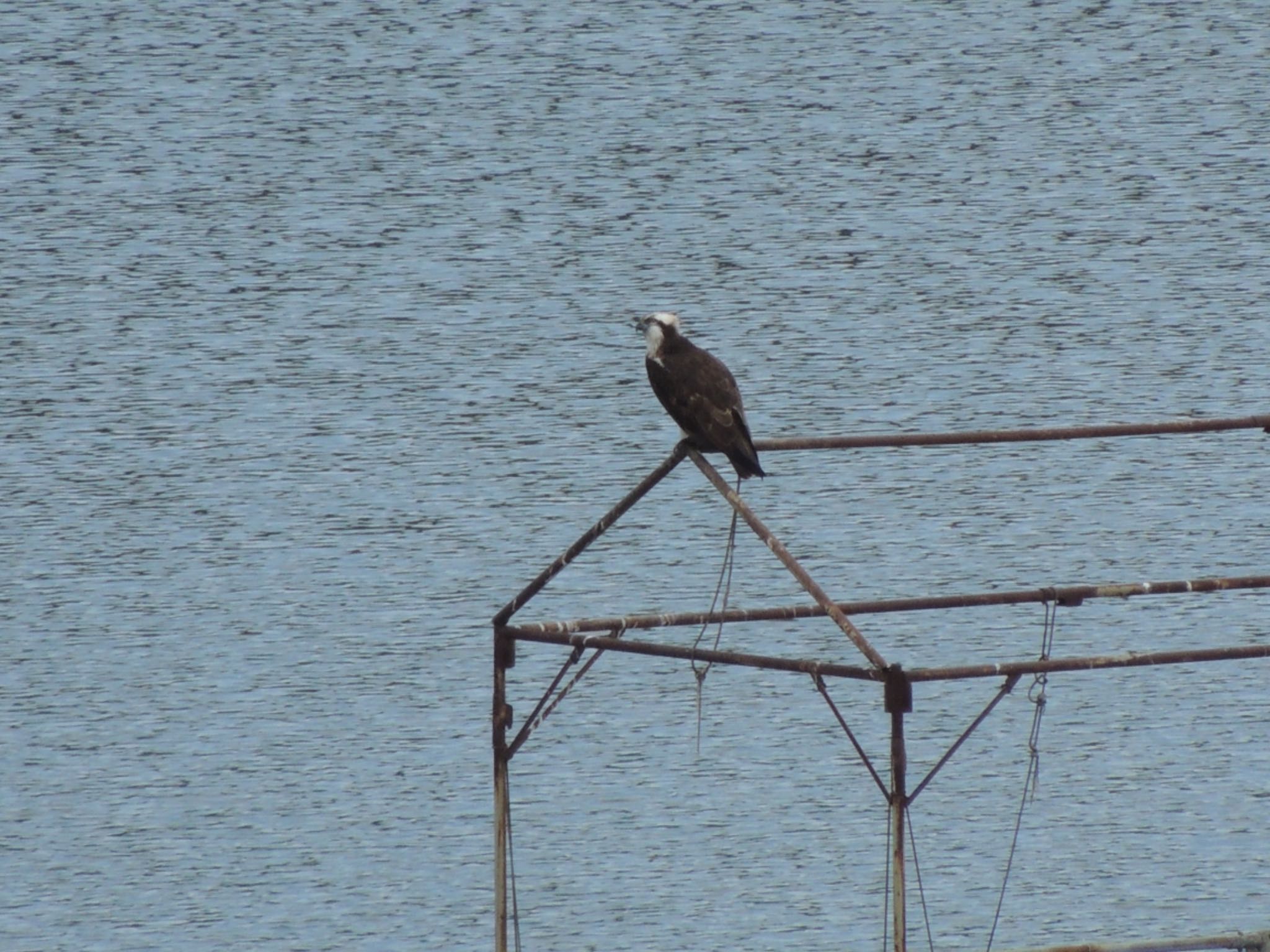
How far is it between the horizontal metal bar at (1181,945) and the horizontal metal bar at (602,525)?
11.5 ft

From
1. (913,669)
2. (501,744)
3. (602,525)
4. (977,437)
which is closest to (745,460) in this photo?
(602,525)

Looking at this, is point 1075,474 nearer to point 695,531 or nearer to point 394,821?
point 695,531

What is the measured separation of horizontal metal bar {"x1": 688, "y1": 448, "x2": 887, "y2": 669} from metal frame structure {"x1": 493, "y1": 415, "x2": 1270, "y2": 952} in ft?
0.04

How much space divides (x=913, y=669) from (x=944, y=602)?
0.73 m

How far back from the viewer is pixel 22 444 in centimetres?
4103

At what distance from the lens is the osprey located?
11625 mm

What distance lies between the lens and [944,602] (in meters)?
12.1

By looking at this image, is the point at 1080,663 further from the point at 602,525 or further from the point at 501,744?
the point at 501,744

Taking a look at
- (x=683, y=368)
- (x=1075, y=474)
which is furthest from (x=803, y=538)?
(x=683, y=368)

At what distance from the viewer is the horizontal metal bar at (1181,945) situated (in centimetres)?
1288

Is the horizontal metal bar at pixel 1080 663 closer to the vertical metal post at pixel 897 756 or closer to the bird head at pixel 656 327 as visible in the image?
the vertical metal post at pixel 897 756

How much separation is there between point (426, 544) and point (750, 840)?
9677 millimetres

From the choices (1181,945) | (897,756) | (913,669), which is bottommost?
(1181,945)

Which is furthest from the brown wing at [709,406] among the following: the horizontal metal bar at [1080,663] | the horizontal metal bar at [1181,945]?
the horizontal metal bar at [1181,945]
